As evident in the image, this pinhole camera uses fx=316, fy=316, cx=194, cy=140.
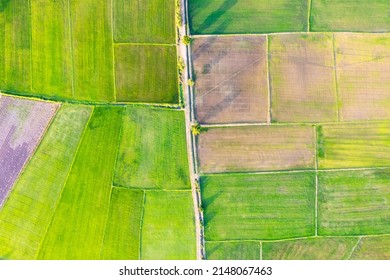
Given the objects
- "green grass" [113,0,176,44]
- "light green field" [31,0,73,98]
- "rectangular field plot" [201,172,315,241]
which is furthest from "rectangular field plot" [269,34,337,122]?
"light green field" [31,0,73,98]

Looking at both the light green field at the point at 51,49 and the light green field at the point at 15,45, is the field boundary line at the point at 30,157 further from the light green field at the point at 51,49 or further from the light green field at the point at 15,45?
the light green field at the point at 15,45

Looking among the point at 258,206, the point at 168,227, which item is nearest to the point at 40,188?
the point at 168,227

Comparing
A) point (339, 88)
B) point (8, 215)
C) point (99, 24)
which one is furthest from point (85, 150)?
point (339, 88)

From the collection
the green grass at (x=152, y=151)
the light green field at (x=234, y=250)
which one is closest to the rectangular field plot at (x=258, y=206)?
the light green field at (x=234, y=250)

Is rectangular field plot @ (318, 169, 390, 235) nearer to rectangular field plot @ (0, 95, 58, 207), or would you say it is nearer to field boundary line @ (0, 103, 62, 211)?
field boundary line @ (0, 103, 62, 211)

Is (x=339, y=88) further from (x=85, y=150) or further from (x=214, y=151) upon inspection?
(x=85, y=150)
